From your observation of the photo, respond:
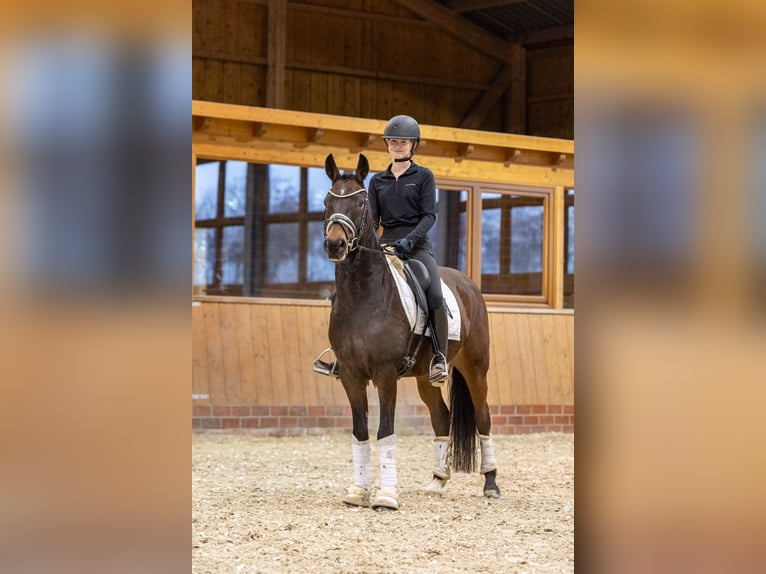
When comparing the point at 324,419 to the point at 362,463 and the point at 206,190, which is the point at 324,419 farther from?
the point at 362,463

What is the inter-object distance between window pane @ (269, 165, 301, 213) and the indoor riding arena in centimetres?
3

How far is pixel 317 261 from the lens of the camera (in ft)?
49.3

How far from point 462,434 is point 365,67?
1196cm

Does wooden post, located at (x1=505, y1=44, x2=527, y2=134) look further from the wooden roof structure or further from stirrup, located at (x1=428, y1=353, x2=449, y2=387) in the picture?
stirrup, located at (x1=428, y1=353, x2=449, y2=387)

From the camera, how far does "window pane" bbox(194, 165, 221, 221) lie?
45.1 ft

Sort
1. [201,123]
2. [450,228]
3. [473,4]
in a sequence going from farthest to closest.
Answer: [473,4]
[450,228]
[201,123]

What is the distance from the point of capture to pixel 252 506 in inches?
257

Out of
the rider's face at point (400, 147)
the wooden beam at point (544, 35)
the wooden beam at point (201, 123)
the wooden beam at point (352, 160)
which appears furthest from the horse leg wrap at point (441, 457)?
the wooden beam at point (544, 35)

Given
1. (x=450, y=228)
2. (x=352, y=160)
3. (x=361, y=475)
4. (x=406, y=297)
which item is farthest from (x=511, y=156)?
(x=361, y=475)

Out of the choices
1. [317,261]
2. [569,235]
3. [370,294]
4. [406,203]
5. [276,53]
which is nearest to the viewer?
[370,294]
